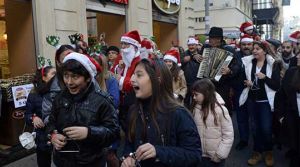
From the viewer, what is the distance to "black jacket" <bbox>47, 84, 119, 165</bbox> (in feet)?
8.80

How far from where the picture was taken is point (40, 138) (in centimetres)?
393

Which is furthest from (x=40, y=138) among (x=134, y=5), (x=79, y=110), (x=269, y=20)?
(x=269, y=20)

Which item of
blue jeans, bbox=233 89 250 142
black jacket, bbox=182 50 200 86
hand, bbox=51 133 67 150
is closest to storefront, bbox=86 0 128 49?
black jacket, bbox=182 50 200 86

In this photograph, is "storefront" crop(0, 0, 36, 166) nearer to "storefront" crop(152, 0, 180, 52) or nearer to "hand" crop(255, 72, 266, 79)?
"hand" crop(255, 72, 266, 79)

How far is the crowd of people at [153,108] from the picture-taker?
7.53 ft

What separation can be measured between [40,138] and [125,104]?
3.63 ft

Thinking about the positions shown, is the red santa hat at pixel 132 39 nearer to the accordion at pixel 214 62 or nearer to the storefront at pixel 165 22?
Result: the accordion at pixel 214 62

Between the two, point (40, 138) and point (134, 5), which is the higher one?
point (134, 5)

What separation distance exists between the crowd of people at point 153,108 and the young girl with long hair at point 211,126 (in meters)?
0.01

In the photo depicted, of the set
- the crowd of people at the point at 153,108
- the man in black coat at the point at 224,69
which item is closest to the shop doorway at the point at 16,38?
the crowd of people at the point at 153,108

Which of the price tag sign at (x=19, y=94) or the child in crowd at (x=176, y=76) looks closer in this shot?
the child in crowd at (x=176, y=76)

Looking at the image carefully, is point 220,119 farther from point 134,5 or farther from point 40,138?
point 134,5

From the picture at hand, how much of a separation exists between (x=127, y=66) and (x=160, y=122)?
2.56 meters

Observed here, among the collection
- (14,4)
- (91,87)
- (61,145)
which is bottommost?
(61,145)
